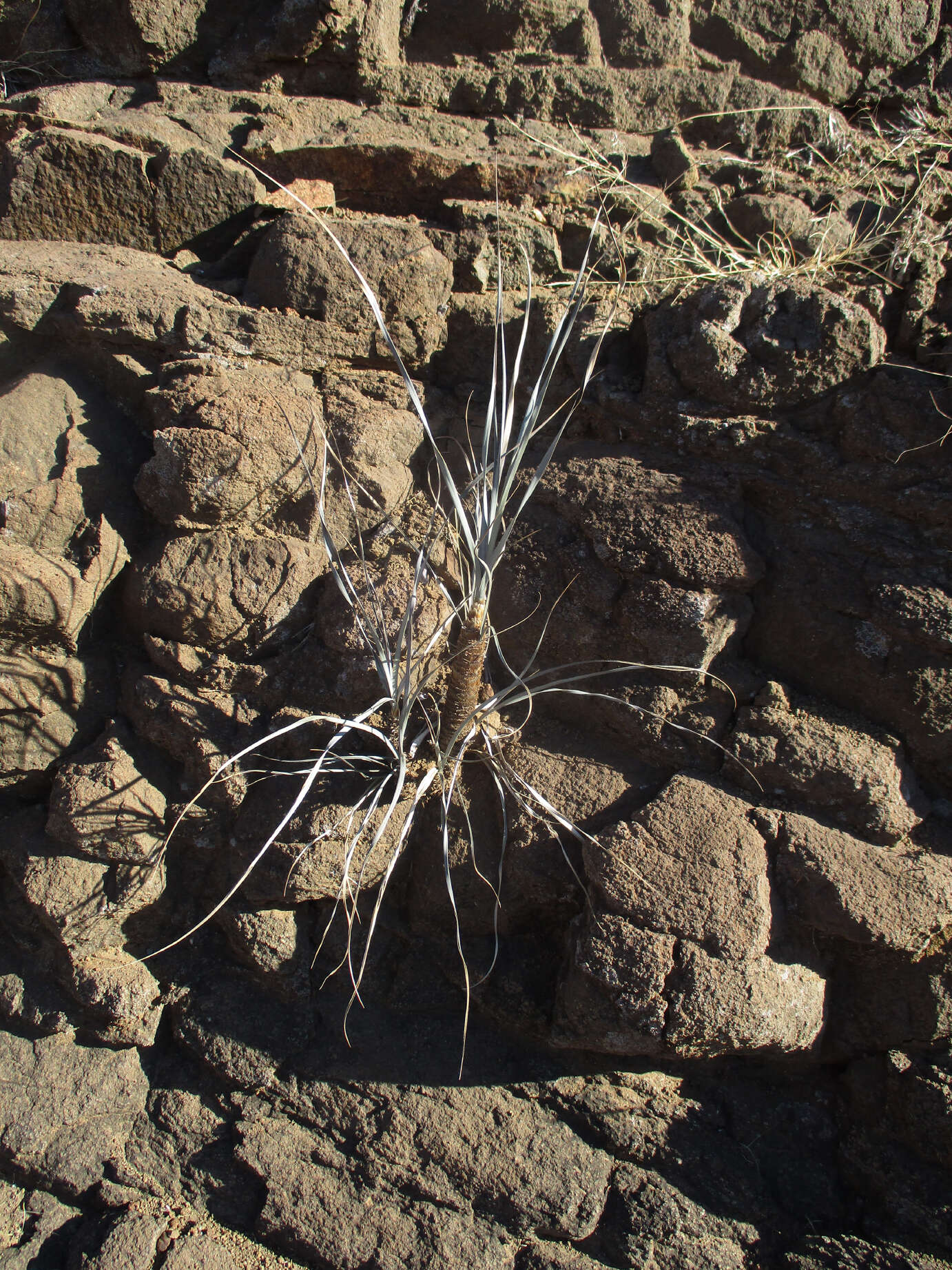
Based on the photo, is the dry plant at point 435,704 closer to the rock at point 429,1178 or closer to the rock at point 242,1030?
the rock at point 242,1030

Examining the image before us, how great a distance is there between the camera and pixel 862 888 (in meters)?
1.52

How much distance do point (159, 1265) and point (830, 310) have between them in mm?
2282

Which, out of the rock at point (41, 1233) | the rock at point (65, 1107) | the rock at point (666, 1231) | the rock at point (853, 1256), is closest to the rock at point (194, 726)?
the rock at point (65, 1107)

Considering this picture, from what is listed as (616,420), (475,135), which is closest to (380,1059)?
(616,420)

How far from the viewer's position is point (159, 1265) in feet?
4.90

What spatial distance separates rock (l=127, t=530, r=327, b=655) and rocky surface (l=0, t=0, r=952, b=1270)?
1 cm

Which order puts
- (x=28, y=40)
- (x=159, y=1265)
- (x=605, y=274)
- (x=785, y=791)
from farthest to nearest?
(x=28, y=40), (x=605, y=274), (x=785, y=791), (x=159, y=1265)

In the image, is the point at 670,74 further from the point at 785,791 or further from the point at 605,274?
the point at 785,791

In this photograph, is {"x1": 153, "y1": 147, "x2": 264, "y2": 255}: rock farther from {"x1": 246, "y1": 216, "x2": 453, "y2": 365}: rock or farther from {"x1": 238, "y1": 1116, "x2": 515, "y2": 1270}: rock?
{"x1": 238, "y1": 1116, "x2": 515, "y2": 1270}: rock

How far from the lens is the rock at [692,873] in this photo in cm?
151

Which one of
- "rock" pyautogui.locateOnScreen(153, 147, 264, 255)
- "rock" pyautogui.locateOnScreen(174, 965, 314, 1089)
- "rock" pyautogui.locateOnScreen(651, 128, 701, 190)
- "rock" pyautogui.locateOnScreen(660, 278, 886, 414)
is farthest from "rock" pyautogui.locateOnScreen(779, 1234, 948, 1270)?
"rock" pyautogui.locateOnScreen(153, 147, 264, 255)

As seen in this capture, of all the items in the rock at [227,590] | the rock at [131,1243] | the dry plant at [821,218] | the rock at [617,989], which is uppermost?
the dry plant at [821,218]

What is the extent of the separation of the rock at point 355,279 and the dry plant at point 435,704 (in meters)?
0.20

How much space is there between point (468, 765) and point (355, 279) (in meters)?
1.16
